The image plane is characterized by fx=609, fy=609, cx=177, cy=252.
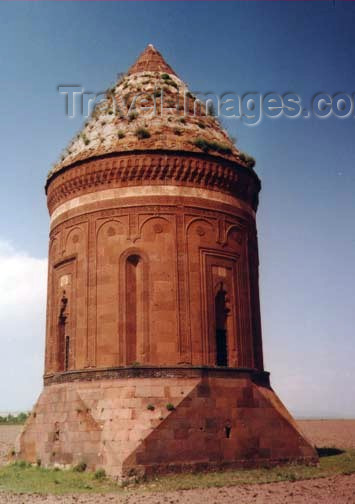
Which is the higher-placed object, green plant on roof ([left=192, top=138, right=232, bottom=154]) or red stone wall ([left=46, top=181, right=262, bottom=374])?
green plant on roof ([left=192, top=138, right=232, bottom=154])

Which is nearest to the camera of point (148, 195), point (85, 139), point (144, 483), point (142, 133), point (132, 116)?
point (144, 483)

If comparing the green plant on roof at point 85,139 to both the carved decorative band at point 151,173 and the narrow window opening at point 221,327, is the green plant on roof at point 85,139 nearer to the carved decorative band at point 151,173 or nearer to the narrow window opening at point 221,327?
the carved decorative band at point 151,173

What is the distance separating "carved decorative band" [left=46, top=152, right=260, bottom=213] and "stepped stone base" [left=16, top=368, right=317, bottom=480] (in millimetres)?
5346

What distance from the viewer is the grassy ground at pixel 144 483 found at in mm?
13329

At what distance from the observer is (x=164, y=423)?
14.7 metres

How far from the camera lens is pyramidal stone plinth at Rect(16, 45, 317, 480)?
49.4 ft

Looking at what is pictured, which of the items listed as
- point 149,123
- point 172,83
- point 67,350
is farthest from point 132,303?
point 172,83

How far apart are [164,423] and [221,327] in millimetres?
3586

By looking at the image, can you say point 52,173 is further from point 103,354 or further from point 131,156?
point 103,354

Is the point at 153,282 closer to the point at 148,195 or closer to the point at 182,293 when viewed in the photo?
the point at 182,293

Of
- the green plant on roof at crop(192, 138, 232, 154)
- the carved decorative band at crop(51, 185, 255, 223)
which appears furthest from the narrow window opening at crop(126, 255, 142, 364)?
the green plant on roof at crop(192, 138, 232, 154)

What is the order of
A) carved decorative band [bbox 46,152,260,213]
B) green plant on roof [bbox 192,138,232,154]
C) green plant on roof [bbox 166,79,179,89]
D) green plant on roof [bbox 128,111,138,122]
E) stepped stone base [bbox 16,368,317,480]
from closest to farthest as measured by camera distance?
stepped stone base [bbox 16,368,317,480] → carved decorative band [bbox 46,152,260,213] → green plant on roof [bbox 192,138,232,154] → green plant on roof [bbox 128,111,138,122] → green plant on roof [bbox 166,79,179,89]

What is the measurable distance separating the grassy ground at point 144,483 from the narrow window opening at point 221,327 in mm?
3087

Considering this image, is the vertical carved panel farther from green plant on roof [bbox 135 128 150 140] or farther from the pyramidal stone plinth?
green plant on roof [bbox 135 128 150 140]
